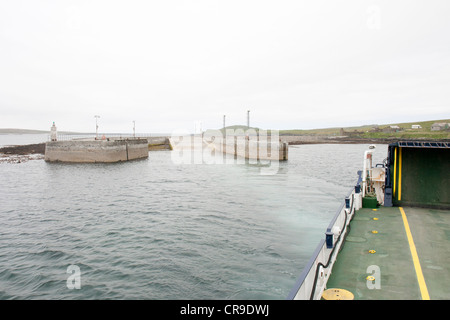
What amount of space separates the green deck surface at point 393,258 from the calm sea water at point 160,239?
3.75 meters

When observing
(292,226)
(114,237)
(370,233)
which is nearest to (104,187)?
(114,237)

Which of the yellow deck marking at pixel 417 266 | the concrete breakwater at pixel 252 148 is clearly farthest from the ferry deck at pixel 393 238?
the concrete breakwater at pixel 252 148

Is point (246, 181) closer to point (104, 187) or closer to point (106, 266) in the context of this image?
point (104, 187)

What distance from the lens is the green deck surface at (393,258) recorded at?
7078 millimetres

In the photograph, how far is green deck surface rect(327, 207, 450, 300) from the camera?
23.2ft

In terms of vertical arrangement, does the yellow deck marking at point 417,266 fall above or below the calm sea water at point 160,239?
above

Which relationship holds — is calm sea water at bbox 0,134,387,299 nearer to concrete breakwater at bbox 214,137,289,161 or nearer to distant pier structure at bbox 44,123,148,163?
distant pier structure at bbox 44,123,148,163

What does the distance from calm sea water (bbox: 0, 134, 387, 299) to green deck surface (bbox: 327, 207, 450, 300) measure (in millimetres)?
3751

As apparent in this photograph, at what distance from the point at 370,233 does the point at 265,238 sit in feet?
24.5

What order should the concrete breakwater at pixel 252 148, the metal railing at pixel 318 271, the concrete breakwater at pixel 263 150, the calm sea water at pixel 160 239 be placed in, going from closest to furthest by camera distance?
the metal railing at pixel 318 271
the calm sea water at pixel 160 239
the concrete breakwater at pixel 263 150
the concrete breakwater at pixel 252 148

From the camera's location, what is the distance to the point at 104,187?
3616 cm
